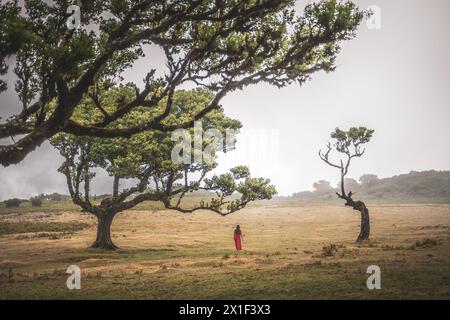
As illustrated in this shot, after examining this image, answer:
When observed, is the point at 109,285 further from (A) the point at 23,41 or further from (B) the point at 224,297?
(A) the point at 23,41

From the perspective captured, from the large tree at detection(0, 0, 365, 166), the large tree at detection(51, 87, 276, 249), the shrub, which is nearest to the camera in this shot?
the large tree at detection(0, 0, 365, 166)

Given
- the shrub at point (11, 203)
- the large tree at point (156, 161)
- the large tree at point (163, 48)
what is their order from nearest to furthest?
the large tree at point (163, 48), the large tree at point (156, 161), the shrub at point (11, 203)

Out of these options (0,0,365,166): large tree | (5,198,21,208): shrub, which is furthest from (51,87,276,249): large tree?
(5,198,21,208): shrub

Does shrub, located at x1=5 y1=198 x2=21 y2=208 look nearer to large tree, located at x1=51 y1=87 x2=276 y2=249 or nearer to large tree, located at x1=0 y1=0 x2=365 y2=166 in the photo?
large tree, located at x1=51 y1=87 x2=276 y2=249

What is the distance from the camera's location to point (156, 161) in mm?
28328

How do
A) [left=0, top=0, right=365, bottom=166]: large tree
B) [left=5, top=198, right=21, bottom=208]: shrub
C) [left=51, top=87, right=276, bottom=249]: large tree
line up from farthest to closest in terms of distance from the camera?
[left=5, top=198, right=21, bottom=208]: shrub → [left=51, top=87, right=276, bottom=249]: large tree → [left=0, top=0, right=365, bottom=166]: large tree

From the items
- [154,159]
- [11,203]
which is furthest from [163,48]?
[11,203]

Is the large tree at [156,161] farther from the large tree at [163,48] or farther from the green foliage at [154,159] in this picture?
the large tree at [163,48]

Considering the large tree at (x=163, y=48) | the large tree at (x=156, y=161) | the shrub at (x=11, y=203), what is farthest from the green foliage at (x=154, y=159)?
the shrub at (x=11, y=203)

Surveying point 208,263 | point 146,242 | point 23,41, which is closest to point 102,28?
point 23,41

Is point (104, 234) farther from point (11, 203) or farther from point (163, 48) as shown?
point (11, 203)

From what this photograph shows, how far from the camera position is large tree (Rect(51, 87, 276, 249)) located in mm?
27969

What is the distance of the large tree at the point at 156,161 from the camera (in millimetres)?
27969

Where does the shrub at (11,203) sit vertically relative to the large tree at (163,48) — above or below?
below
